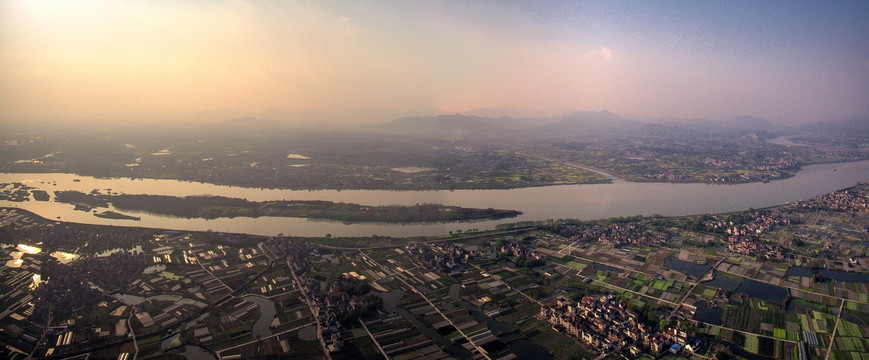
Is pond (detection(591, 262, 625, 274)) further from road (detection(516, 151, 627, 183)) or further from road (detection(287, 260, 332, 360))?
road (detection(516, 151, 627, 183))

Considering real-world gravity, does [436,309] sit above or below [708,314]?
below

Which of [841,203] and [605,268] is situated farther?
[841,203]

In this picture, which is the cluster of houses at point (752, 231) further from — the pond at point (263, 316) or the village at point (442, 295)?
the pond at point (263, 316)

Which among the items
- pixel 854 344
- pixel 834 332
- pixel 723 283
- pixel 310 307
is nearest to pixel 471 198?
pixel 723 283

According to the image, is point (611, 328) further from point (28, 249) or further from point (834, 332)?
point (28, 249)


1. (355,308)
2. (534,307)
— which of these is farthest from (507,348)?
(355,308)

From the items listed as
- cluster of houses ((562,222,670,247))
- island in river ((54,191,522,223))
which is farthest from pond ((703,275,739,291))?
island in river ((54,191,522,223))
